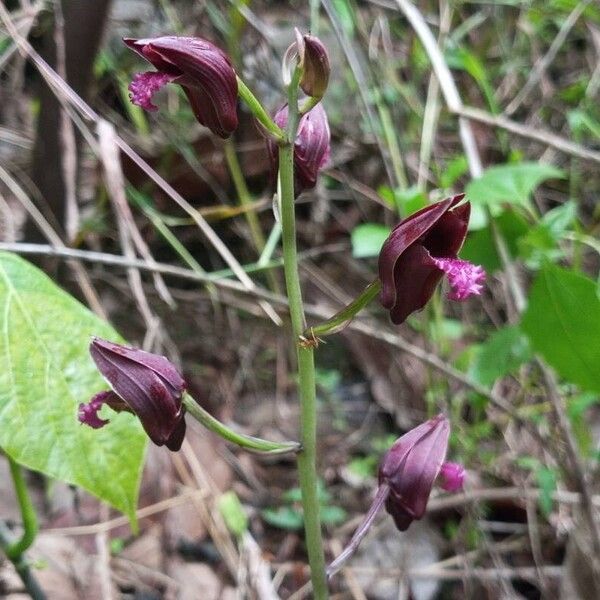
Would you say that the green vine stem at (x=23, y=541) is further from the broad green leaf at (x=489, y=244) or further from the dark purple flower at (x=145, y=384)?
the broad green leaf at (x=489, y=244)

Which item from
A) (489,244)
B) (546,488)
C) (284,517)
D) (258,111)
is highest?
(258,111)

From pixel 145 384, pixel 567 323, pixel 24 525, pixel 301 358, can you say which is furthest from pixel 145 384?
pixel 567 323

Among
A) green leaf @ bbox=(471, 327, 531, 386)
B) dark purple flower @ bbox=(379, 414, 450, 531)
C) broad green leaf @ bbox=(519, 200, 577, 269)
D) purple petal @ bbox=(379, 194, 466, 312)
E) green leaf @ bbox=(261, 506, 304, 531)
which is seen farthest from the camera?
green leaf @ bbox=(261, 506, 304, 531)

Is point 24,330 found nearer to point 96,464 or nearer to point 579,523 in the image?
point 96,464

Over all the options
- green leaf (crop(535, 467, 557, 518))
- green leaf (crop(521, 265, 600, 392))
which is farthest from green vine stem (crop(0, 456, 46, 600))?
green leaf (crop(535, 467, 557, 518))

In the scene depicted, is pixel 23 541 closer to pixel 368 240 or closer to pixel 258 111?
pixel 258 111

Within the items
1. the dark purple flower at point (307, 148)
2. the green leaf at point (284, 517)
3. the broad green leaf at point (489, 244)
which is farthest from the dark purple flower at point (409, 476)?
the green leaf at point (284, 517)

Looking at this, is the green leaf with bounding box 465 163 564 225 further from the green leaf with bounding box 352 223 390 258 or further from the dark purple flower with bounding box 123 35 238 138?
the dark purple flower with bounding box 123 35 238 138
